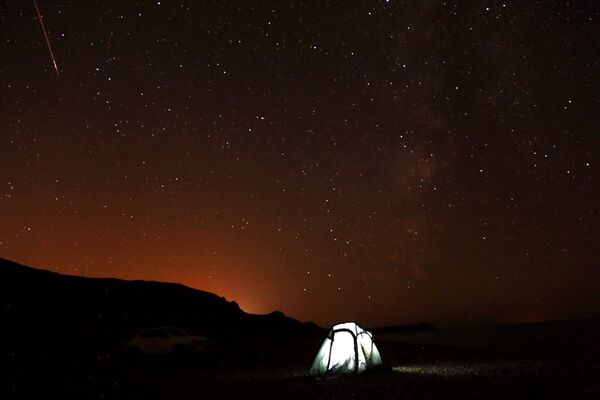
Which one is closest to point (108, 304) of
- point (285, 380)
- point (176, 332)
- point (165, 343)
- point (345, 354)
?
point (176, 332)

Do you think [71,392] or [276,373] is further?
[276,373]

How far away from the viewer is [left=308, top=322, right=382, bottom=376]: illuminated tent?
56.2 feet

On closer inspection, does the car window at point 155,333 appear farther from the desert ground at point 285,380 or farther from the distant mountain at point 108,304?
the distant mountain at point 108,304

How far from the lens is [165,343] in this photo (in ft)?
76.4

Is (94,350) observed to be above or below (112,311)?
below

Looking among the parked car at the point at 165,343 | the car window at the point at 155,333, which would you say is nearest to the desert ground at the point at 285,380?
the parked car at the point at 165,343

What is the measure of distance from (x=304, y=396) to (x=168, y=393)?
3704mm

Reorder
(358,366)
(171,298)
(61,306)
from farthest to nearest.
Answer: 1. (171,298)
2. (61,306)
3. (358,366)

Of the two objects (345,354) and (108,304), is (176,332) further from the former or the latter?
(108,304)

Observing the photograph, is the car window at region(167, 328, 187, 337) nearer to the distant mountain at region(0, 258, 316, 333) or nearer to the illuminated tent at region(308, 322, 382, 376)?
the illuminated tent at region(308, 322, 382, 376)

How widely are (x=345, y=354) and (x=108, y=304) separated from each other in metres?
72.3

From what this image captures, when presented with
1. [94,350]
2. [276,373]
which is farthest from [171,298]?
[276,373]

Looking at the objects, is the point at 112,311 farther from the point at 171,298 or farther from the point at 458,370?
the point at 458,370

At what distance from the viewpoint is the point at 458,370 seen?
1881 cm
